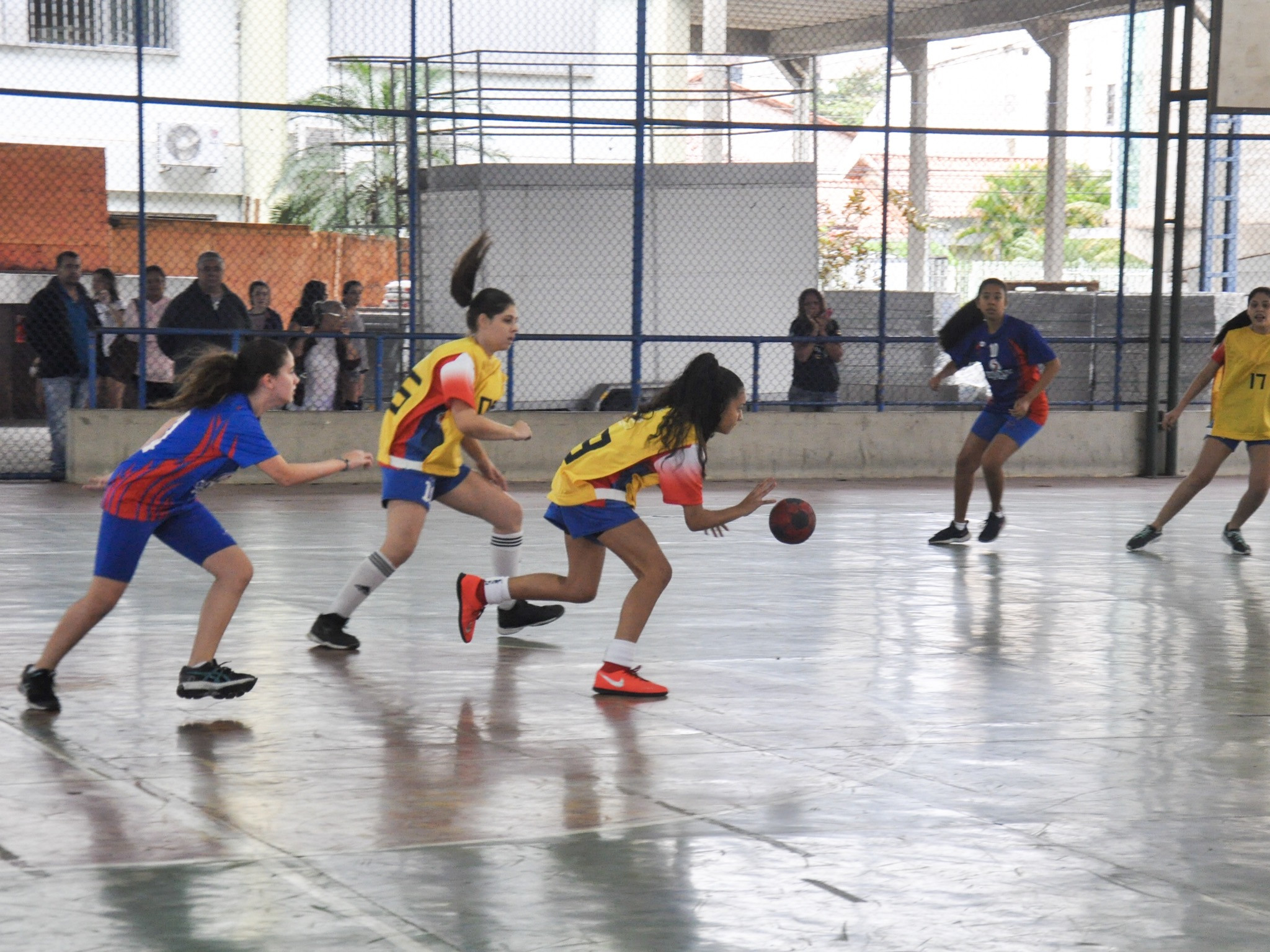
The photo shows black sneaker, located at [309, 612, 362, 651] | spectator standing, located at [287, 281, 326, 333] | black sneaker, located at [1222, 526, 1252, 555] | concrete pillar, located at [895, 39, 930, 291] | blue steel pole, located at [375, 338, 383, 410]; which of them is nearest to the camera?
black sneaker, located at [309, 612, 362, 651]

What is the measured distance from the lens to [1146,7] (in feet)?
77.1

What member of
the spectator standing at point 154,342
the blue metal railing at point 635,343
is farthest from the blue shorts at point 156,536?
the spectator standing at point 154,342

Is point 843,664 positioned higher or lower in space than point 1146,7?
lower

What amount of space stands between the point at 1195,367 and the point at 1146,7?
18.3ft

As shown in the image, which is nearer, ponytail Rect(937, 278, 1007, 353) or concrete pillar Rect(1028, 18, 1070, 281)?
ponytail Rect(937, 278, 1007, 353)

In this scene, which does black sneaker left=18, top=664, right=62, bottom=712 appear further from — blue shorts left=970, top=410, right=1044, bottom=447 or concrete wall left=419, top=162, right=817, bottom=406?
concrete wall left=419, top=162, right=817, bottom=406

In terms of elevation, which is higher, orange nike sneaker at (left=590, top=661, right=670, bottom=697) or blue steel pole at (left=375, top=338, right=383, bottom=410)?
blue steel pole at (left=375, top=338, right=383, bottom=410)

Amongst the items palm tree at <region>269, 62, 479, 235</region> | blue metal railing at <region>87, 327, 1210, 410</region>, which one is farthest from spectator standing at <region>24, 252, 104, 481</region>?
palm tree at <region>269, 62, 479, 235</region>

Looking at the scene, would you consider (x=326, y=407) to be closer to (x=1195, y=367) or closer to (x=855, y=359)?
(x=855, y=359)

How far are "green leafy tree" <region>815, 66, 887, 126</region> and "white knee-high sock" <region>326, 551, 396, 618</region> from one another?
2324cm

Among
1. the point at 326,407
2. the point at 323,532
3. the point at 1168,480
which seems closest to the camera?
the point at 323,532

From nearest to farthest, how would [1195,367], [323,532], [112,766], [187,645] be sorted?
[112,766] → [187,645] → [323,532] → [1195,367]

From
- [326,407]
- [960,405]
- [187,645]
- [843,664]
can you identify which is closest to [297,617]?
[187,645]

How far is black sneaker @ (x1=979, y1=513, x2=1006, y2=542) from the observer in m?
12.1
